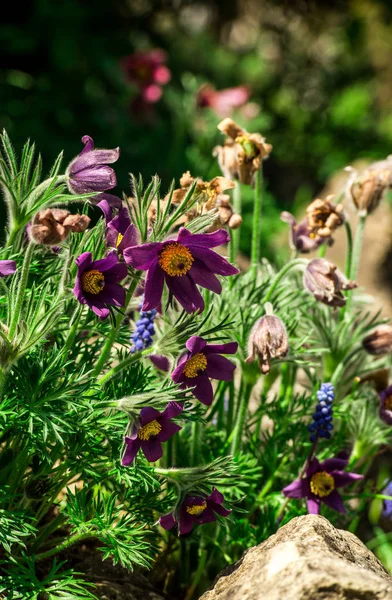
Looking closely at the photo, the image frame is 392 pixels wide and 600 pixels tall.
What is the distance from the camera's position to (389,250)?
4262 millimetres

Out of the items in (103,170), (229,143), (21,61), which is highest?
(21,61)

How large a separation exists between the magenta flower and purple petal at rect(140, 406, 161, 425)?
12.8ft

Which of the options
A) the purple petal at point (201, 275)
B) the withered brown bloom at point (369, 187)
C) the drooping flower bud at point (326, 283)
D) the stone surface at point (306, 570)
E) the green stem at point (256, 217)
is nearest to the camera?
the stone surface at point (306, 570)

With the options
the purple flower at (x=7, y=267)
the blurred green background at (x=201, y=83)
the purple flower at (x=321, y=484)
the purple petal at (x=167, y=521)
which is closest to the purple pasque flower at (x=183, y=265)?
the purple flower at (x=7, y=267)

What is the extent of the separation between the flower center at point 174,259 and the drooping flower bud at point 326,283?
17.7 inches

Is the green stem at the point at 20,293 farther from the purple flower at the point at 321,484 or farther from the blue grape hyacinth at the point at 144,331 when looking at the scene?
the purple flower at the point at 321,484

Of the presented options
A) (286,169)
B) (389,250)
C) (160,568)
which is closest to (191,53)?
(286,169)

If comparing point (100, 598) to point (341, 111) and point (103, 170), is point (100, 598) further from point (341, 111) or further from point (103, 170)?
point (341, 111)

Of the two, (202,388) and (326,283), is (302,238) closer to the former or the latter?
(326,283)

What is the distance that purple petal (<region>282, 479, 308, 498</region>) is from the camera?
1.82 m

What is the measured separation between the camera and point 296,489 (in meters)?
1.82

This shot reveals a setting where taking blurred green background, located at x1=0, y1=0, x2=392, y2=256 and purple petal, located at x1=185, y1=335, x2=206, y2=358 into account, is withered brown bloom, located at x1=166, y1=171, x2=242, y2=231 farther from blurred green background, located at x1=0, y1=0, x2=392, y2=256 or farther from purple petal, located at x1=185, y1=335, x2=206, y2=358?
blurred green background, located at x1=0, y1=0, x2=392, y2=256

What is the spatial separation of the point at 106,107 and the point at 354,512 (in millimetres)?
4082

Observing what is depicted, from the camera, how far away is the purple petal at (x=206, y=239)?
1436 mm
